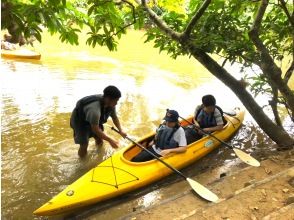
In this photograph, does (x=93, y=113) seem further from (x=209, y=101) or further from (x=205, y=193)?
(x=209, y=101)

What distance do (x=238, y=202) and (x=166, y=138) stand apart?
215cm

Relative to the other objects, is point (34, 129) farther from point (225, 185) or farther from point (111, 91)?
point (225, 185)

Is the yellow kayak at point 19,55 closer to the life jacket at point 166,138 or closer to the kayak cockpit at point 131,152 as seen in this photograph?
the kayak cockpit at point 131,152

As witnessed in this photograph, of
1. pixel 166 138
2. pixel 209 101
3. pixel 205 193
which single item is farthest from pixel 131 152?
pixel 205 193

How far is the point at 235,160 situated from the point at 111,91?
3218mm

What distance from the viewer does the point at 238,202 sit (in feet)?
12.8

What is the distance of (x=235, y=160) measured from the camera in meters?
6.71

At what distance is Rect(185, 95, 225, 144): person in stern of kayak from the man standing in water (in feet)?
6.05

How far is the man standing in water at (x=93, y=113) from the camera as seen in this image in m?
5.17

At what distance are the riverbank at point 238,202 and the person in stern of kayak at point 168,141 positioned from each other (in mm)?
1170

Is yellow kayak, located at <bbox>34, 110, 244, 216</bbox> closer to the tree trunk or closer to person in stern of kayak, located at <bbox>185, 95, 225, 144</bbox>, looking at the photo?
person in stern of kayak, located at <bbox>185, 95, 225, 144</bbox>

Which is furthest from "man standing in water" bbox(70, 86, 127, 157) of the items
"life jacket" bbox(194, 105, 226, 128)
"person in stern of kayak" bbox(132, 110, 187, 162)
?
"life jacket" bbox(194, 105, 226, 128)

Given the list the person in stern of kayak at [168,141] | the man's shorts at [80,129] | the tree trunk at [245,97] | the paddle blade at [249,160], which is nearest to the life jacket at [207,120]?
the tree trunk at [245,97]

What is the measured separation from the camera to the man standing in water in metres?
5.17
